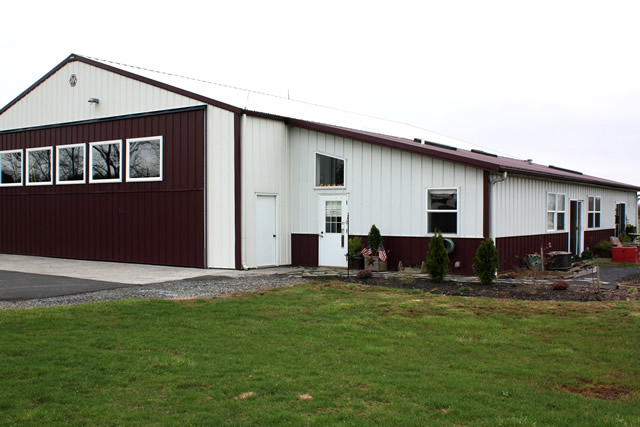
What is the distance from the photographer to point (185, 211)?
17.7 metres

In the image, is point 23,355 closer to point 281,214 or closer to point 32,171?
point 281,214

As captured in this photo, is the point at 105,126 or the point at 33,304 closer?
the point at 33,304

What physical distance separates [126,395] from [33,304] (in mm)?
5870

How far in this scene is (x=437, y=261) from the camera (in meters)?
13.8

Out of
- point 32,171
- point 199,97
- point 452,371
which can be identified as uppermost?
point 199,97

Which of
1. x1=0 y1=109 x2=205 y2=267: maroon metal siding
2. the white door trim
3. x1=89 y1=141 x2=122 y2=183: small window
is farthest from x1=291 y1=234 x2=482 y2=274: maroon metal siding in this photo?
x1=89 y1=141 x2=122 y2=183: small window

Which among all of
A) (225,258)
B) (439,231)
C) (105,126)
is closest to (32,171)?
(105,126)

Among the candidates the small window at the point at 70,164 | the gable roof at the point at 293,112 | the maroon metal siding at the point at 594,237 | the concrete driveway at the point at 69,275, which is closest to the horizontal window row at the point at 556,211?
the gable roof at the point at 293,112

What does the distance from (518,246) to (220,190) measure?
27.4ft

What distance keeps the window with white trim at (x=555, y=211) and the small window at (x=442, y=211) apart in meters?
5.05

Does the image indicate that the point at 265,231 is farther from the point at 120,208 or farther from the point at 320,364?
the point at 320,364

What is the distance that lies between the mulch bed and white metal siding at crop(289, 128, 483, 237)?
2127mm

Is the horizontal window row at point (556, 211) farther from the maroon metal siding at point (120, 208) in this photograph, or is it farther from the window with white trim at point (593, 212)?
the maroon metal siding at point (120, 208)

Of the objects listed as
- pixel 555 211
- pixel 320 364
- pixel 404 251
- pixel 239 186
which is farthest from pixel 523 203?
pixel 320 364
